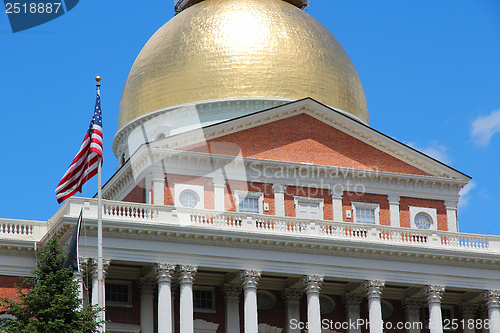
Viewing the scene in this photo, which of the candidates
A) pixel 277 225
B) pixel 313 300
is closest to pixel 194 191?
pixel 277 225

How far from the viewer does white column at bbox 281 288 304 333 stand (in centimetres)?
5241

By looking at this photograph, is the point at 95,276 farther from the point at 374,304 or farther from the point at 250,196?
the point at 374,304

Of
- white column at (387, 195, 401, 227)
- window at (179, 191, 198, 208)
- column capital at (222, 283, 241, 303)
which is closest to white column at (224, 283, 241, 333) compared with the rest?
column capital at (222, 283, 241, 303)

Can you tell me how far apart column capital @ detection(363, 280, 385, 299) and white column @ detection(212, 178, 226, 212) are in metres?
7.25

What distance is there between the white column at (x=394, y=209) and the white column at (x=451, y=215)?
2566mm

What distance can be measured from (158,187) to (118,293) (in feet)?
17.3

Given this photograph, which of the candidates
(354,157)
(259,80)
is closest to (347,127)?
(354,157)

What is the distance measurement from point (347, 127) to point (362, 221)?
4.68 m

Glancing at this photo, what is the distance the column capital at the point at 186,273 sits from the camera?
48.5 meters

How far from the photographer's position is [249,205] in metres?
54.3

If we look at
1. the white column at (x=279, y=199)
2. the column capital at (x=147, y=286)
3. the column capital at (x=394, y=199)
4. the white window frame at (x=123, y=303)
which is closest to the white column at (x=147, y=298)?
the column capital at (x=147, y=286)

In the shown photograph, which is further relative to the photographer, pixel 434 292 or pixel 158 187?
pixel 158 187

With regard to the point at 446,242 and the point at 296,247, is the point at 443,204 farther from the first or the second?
the point at 296,247

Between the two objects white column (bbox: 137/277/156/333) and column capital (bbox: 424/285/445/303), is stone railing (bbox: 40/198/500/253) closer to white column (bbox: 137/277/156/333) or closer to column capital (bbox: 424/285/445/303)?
column capital (bbox: 424/285/445/303)
